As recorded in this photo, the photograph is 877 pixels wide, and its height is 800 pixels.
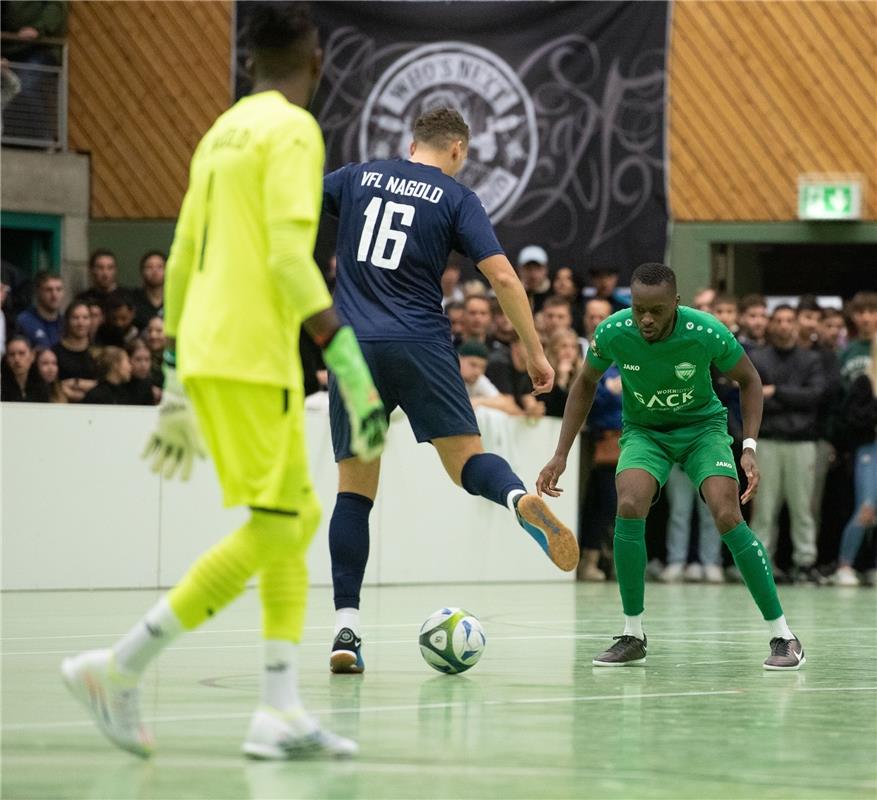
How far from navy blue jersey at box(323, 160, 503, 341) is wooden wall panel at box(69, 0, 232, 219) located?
1198 centimetres

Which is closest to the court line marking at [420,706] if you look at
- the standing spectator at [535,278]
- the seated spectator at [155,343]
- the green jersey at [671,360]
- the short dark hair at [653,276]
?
the green jersey at [671,360]

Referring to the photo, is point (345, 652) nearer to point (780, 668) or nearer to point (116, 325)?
point (780, 668)

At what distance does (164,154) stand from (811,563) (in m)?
8.78

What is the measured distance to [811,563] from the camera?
1412cm

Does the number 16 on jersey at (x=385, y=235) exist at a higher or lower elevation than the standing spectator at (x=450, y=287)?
lower

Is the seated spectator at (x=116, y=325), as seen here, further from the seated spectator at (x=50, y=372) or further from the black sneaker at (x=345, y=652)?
the black sneaker at (x=345, y=652)

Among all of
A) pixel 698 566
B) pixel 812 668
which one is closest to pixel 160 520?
pixel 698 566

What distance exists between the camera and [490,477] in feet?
22.5

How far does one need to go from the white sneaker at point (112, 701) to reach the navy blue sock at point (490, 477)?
7.67 feet

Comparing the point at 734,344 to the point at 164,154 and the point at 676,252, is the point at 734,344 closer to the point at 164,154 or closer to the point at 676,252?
the point at 676,252

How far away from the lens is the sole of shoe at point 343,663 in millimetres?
6887

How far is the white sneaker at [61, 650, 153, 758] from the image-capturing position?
4.65m

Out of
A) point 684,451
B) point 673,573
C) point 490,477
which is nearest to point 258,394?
point 490,477

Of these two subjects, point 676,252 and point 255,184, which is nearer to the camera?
point 255,184
